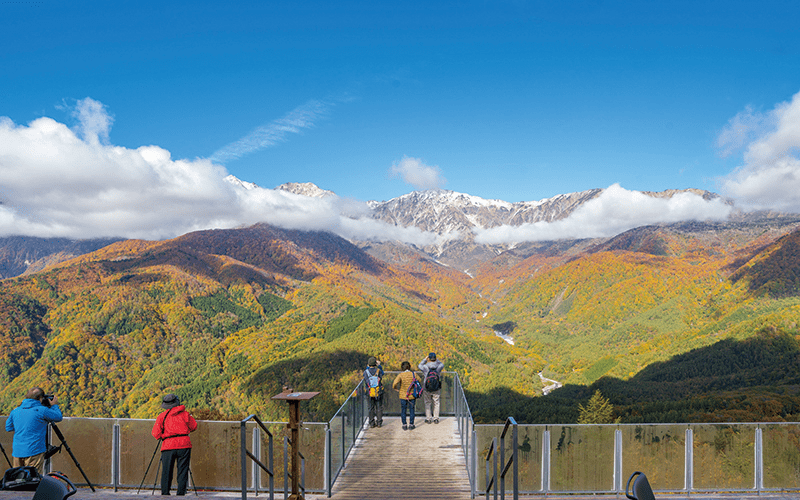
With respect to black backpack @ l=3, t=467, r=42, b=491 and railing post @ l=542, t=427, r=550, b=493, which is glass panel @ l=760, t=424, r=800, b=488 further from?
black backpack @ l=3, t=467, r=42, b=491

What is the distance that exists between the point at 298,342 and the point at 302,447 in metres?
112

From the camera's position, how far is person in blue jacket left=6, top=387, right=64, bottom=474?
8492mm

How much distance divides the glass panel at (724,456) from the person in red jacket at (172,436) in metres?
10.7

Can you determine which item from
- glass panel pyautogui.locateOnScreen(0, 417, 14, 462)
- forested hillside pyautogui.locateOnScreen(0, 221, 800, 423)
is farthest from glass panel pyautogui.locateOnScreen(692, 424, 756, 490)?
forested hillside pyautogui.locateOnScreen(0, 221, 800, 423)

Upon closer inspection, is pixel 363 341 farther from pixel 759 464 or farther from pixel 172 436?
pixel 172 436

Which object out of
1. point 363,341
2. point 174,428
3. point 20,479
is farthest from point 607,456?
point 363,341

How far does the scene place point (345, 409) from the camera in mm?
12086

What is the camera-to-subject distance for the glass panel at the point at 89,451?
10.3 meters

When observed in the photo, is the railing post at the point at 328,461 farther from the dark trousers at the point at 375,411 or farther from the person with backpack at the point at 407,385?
the dark trousers at the point at 375,411

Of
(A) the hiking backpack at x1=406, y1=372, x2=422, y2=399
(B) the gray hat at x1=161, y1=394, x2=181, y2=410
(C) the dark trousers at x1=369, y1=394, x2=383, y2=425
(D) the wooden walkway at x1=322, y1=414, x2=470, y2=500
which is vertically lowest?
(D) the wooden walkway at x1=322, y1=414, x2=470, y2=500

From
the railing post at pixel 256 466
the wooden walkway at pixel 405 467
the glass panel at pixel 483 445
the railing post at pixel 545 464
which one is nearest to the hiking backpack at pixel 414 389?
the wooden walkway at pixel 405 467

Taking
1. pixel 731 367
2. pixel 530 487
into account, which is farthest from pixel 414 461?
pixel 731 367

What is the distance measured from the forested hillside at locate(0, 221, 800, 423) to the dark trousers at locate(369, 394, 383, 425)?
43.1 meters

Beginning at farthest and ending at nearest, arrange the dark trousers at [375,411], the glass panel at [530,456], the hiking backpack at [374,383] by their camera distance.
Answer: the dark trousers at [375,411] → the hiking backpack at [374,383] → the glass panel at [530,456]
